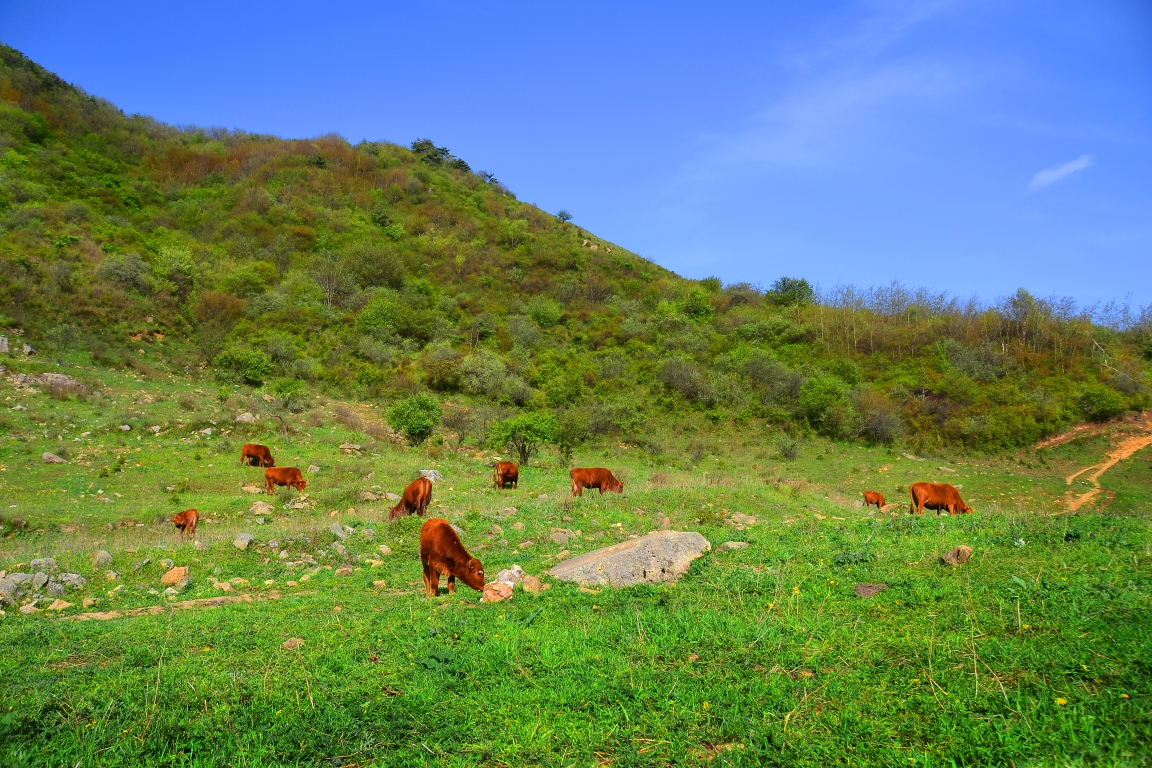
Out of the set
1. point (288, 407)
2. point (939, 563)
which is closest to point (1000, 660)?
point (939, 563)

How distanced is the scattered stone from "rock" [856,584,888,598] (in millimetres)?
9982

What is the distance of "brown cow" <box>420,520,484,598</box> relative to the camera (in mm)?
8602

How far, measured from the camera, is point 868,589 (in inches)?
272

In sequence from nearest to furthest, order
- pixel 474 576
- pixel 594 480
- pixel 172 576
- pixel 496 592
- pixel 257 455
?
pixel 496 592, pixel 474 576, pixel 172 576, pixel 594 480, pixel 257 455

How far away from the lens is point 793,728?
14.4 ft

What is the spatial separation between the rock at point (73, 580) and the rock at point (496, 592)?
642 cm

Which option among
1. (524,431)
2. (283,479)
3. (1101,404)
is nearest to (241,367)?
(524,431)

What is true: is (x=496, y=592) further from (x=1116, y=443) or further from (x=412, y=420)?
(x=1116, y=443)

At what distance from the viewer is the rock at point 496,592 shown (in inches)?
309

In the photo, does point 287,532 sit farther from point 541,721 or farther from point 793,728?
point 793,728

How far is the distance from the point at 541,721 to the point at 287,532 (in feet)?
30.8

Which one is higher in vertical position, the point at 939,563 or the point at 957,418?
the point at 957,418

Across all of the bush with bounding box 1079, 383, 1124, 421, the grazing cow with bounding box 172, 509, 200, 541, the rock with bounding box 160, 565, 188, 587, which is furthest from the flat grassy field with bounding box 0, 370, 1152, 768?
the bush with bounding box 1079, 383, 1124, 421

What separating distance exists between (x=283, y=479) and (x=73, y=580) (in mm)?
9395
